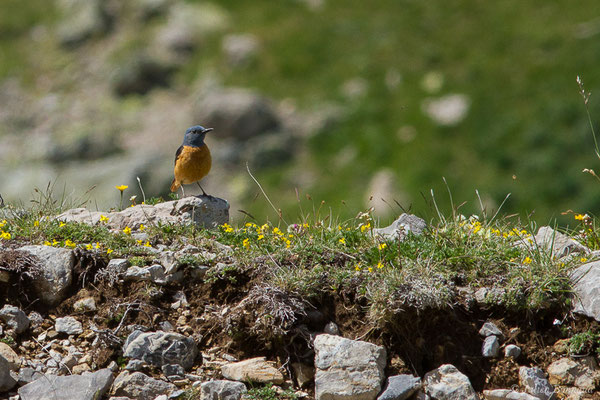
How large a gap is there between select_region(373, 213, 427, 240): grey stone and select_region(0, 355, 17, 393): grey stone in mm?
3115

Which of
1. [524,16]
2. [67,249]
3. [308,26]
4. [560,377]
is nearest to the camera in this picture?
[560,377]

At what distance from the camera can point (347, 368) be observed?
4887 mm

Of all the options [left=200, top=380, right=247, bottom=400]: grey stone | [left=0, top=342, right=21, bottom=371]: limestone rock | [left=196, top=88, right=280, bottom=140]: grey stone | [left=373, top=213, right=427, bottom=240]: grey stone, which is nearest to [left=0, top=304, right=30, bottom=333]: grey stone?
[left=0, top=342, right=21, bottom=371]: limestone rock

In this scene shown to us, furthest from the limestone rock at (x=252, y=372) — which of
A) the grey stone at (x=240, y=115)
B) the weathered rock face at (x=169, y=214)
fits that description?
the grey stone at (x=240, y=115)

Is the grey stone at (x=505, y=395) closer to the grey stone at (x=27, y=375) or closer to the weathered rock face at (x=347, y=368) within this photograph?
the weathered rock face at (x=347, y=368)

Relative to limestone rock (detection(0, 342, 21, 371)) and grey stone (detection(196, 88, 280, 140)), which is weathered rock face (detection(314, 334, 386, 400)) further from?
grey stone (detection(196, 88, 280, 140))

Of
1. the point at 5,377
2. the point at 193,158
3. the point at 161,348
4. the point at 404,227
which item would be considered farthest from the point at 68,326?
the point at 193,158

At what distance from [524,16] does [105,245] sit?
17787 millimetres

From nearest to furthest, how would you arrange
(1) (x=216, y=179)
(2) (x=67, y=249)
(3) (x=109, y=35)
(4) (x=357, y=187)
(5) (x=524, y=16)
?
(2) (x=67, y=249) < (4) (x=357, y=187) < (1) (x=216, y=179) < (5) (x=524, y=16) < (3) (x=109, y=35)

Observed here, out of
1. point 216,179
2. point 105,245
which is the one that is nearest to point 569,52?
point 216,179

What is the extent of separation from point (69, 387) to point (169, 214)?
7.96 ft

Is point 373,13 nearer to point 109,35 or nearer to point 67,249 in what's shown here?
point 109,35

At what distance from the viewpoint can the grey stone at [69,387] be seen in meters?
4.65

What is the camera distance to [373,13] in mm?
22438
